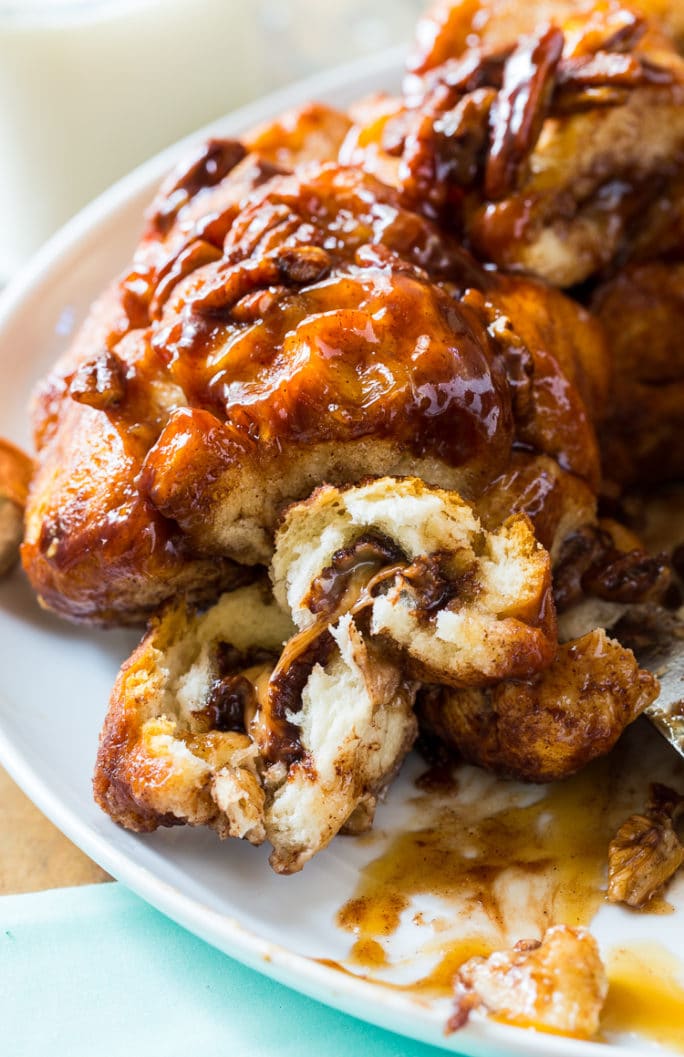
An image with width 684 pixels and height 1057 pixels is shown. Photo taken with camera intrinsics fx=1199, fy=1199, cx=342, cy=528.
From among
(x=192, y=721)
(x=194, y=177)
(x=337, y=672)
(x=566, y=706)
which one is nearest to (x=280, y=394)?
(x=337, y=672)

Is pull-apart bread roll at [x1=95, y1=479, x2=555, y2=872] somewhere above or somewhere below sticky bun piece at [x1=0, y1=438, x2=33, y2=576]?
below

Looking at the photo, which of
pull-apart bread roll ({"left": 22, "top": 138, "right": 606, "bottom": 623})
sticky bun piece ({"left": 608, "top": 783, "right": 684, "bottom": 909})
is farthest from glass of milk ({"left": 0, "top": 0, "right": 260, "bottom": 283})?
sticky bun piece ({"left": 608, "top": 783, "right": 684, "bottom": 909})

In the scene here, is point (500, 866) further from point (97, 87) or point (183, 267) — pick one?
point (97, 87)

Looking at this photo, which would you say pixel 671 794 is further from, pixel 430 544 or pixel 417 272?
pixel 417 272

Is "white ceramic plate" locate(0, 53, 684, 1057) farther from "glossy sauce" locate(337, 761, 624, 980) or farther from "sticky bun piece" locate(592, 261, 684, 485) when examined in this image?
"sticky bun piece" locate(592, 261, 684, 485)

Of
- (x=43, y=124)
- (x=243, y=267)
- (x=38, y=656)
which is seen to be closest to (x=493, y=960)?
(x=38, y=656)

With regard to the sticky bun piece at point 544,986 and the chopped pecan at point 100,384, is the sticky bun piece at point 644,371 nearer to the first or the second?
the chopped pecan at point 100,384
